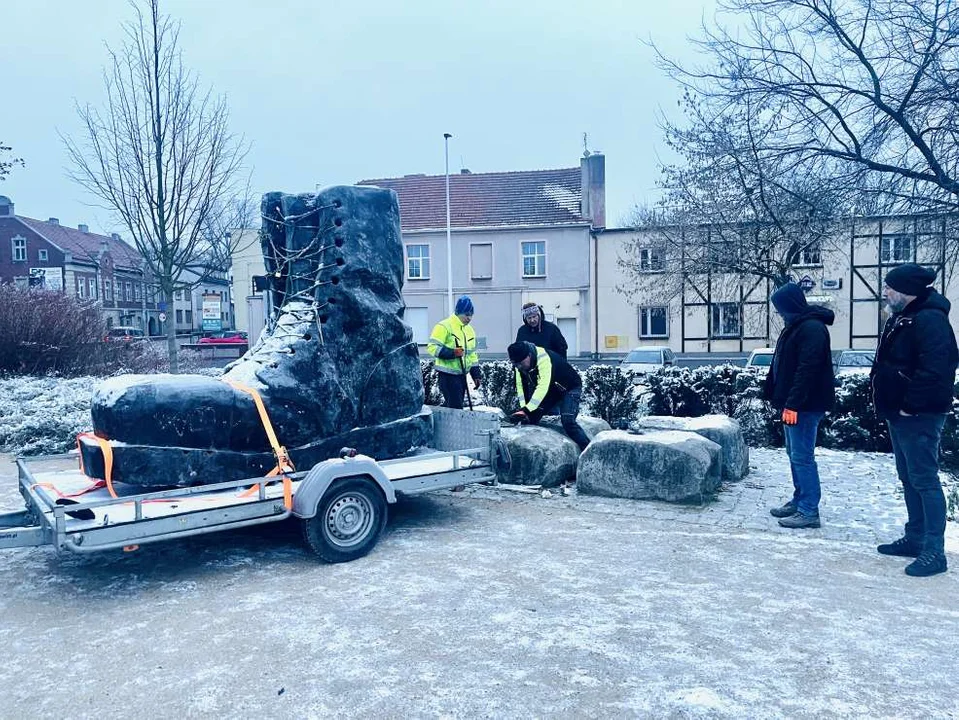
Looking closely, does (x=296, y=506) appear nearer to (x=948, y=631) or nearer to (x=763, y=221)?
(x=948, y=631)

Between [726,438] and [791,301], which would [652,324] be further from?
[791,301]

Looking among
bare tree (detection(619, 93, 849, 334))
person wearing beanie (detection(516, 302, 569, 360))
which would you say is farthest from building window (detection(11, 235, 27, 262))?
person wearing beanie (detection(516, 302, 569, 360))

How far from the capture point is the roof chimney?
115 ft

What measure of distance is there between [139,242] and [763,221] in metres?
10.9

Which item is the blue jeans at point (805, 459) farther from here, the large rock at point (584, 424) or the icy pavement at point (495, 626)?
the large rock at point (584, 424)

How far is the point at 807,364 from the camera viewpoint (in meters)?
5.98

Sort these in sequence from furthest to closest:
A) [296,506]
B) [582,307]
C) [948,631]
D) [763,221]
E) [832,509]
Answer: [582,307] → [763,221] → [832,509] → [296,506] → [948,631]

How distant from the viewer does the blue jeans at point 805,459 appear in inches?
A: 238

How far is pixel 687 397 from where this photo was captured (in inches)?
402

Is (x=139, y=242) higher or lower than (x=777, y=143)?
lower

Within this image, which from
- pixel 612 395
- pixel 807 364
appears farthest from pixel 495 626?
pixel 612 395

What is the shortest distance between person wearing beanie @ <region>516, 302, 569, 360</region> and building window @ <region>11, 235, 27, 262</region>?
6244cm

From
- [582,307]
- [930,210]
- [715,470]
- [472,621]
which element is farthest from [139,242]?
[582,307]

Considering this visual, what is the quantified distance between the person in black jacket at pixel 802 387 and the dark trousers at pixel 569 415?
2079 millimetres
